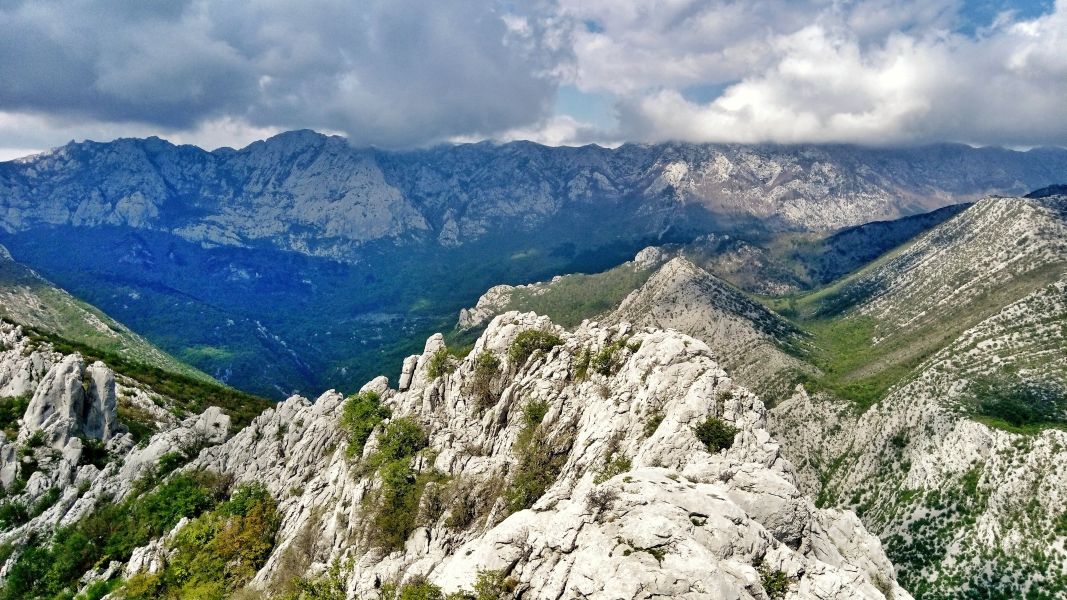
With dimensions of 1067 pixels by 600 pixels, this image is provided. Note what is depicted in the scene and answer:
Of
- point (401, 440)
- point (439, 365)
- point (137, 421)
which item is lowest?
point (137, 421)

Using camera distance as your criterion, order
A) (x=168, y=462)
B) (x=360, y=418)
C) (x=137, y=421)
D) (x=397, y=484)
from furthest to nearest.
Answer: (x=137, y=421), (x=168, y=462), (x=360, y=418), (x=397, y=484)

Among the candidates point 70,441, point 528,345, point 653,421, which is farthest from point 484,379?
point 70,441

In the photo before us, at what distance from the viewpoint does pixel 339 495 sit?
7750 cm

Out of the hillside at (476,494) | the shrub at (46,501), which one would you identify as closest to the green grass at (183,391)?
the hillside at (476,494)

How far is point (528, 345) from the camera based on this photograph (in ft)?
302

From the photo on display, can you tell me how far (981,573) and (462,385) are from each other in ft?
487

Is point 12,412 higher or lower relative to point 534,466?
higher

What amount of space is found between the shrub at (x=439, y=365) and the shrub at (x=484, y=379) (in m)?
6.08

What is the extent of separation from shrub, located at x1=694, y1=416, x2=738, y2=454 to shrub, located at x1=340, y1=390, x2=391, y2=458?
48.6 metres

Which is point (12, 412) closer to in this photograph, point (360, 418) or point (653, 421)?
point (360, 418)

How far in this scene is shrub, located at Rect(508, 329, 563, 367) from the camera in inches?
3563

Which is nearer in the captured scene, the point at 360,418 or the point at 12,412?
the point at 360,418

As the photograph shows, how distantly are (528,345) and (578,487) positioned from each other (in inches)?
1714

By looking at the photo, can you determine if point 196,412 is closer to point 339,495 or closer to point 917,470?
point 339,495
